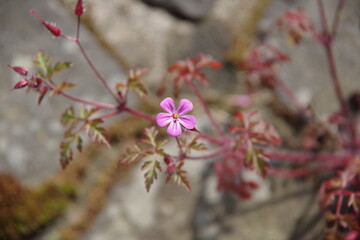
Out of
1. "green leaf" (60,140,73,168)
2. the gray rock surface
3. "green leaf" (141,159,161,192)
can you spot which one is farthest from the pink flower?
the gray rock surface

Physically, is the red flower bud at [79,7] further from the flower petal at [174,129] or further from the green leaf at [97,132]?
the flower petal at [174,129]

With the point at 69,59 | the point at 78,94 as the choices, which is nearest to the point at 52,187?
the point at 78,94

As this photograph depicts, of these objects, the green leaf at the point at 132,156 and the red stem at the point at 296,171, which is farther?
the red stem at the point at 296,171

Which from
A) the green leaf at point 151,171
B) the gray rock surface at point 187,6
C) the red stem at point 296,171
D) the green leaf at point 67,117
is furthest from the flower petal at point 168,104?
the gray rock surface at point 187,6

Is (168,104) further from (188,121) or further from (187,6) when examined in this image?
(187,6)

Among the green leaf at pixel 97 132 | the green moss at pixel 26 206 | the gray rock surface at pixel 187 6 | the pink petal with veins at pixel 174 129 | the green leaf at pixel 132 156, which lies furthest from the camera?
the gray rock surface at pixel 187 6

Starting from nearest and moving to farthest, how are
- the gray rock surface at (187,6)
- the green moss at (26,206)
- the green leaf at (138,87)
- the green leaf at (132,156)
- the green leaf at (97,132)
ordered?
the green leaf at (132,156) < the green leaf at (97,132) < the green leaf at (138,87) < the green moss at (26,206) < the gray rock surface at (187,6)

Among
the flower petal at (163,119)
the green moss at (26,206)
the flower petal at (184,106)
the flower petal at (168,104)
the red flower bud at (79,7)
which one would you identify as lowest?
the flower petal at (163,119)
